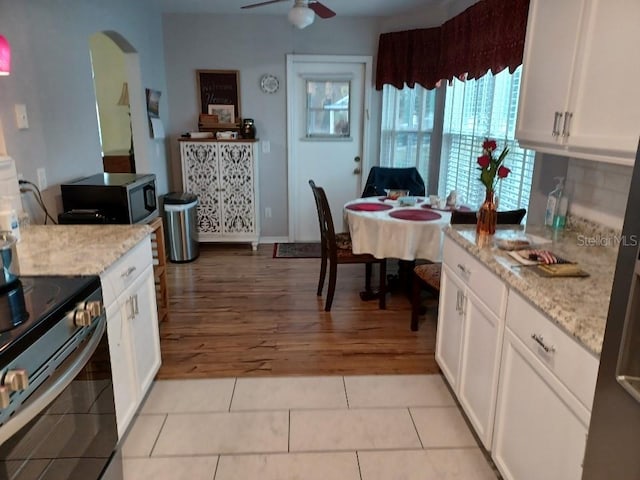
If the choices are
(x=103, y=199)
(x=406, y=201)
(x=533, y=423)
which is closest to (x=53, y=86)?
(x=103, y=199)

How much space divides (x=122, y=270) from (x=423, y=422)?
158 cm

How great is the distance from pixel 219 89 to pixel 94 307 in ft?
12.8

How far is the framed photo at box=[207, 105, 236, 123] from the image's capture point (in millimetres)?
Answer: 5020

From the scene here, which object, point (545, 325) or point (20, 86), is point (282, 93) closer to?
point (20, 86)

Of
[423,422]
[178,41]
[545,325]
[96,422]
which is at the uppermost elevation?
[178,41]

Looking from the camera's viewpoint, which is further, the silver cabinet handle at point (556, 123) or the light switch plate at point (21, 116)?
the light switch plate at point (21, 116)

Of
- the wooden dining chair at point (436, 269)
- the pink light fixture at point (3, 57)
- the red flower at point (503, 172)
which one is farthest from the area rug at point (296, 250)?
the pink light fixture at point (3, 57)

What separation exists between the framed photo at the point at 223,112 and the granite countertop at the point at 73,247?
2.95 meters

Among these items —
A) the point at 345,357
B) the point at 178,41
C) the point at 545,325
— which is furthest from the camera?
the point at 178,41

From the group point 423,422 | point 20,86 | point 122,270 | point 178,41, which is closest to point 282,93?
point 178,41

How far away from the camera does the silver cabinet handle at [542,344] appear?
4.59 ft

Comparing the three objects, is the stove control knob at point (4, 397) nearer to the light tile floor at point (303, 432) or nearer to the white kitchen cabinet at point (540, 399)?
the light tile floor at point (303, 432)

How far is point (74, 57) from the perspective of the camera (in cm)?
292

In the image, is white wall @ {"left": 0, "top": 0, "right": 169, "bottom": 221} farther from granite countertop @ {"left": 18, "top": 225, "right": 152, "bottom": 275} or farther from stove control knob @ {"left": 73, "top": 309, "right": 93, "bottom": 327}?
stove control knob @ {"left": 73, "top": 309, "right": 93, "bottom": 327}
